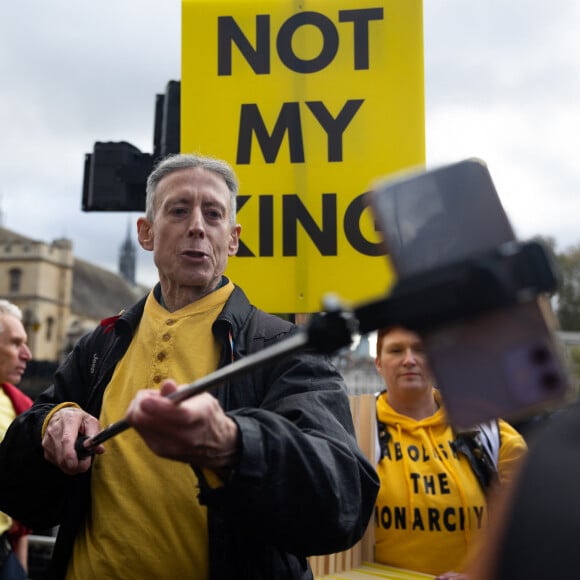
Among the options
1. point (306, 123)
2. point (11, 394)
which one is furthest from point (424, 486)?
point (11, 394)

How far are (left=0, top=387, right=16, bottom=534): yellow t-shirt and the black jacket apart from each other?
2.06m

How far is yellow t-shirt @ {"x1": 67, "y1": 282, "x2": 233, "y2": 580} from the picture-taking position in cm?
191

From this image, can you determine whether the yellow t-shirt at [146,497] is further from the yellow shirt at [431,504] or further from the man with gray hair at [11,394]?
the man with gray hair at [11,394]

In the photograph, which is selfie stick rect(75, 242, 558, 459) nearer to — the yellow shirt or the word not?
the yellow shirt

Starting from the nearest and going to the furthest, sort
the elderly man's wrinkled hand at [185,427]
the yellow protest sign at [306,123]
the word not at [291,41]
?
the elderly man's wrinkled hand at [185,427], the yellow protest sign at [306,123], the word not at [291,41]

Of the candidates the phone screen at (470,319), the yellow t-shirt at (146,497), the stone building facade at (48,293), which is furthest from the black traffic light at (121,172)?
the stone building facade at (48,293)

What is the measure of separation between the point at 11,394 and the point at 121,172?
1.48m

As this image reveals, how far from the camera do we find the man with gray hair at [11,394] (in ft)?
13.3

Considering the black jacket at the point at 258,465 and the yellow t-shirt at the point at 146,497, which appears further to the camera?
the yellow t-shirt at the point at 146,497

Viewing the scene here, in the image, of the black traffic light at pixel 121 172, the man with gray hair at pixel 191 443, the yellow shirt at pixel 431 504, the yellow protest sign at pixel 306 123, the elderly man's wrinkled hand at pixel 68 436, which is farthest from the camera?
the black traffic light at pixel 121 172

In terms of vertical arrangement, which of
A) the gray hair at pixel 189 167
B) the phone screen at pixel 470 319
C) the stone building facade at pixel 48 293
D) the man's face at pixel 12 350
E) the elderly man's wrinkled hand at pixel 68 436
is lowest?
the elderly man's wrinkled hand at pixel 68 436

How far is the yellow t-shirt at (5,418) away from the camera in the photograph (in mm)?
4025

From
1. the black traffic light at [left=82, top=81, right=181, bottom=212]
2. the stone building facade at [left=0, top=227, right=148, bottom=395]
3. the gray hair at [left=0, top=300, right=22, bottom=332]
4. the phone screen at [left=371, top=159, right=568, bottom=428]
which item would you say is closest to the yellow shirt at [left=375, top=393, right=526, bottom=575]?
the phone screen at [left=371, top=159, right=568, bottom=428]

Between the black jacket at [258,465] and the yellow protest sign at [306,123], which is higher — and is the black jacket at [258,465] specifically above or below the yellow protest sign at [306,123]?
below
